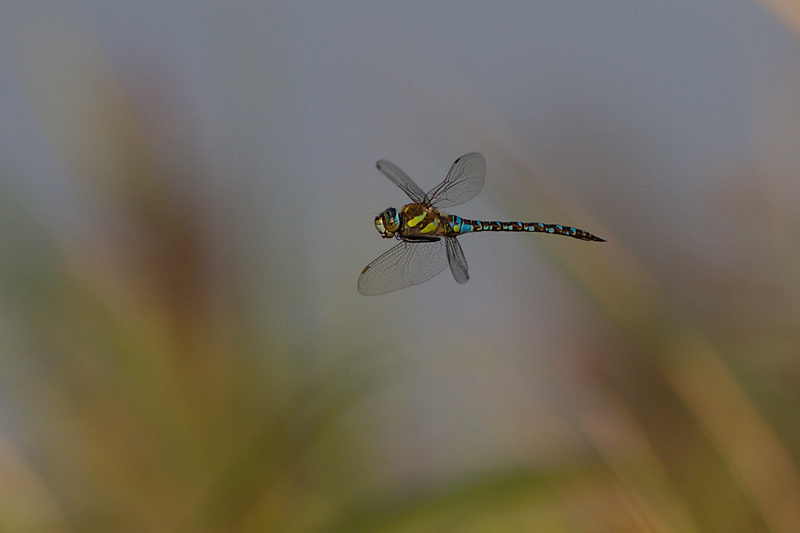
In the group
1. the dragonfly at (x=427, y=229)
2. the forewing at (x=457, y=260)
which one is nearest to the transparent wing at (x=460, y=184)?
the dragonfly at (x=427, y=229)

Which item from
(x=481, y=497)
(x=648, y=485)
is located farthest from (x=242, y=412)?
(x=648, y=485)

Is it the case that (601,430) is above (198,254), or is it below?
below

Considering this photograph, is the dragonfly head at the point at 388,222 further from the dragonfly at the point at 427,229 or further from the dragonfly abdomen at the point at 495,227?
the dragonfly abdomen at the point at 495,227

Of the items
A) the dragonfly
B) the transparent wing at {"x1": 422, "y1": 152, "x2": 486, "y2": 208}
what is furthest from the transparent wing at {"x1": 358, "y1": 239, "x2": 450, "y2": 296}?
the transparent wing at {"x1": 422, "y1": 152, "x2": 486, "y2": 208}

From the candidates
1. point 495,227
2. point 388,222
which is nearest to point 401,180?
point 388,222

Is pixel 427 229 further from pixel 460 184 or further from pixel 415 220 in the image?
pixel 460 184

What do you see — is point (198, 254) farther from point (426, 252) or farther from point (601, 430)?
point (601, 430)
